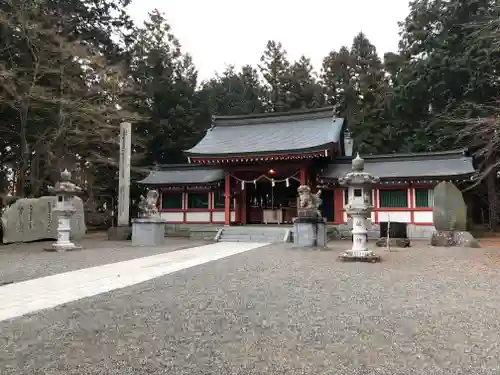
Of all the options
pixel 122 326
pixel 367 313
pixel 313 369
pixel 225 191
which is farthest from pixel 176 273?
pixel 225 191

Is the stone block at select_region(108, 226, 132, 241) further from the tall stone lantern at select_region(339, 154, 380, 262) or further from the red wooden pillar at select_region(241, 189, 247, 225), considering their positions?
the tall stone lantern at select_region(339, 154, 380, 262)

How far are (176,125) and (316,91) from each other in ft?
44.3

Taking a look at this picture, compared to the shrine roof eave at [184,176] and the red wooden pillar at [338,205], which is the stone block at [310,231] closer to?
the red wooden pillar at [338,205]

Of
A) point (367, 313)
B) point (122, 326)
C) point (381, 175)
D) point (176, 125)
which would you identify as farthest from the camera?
point (176, 125)

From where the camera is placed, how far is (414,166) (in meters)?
17.1

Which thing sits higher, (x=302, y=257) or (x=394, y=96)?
(x=394, y=96)

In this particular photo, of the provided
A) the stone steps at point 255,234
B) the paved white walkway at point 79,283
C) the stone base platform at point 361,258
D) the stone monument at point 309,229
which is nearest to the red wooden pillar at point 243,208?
the stone steps at point 255,234

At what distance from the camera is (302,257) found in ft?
31.2

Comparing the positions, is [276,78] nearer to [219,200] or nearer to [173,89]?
[173,89]

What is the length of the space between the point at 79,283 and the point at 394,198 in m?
13.8

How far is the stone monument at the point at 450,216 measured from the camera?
11984mm

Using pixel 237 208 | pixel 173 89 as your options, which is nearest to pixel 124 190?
pixel 237 208

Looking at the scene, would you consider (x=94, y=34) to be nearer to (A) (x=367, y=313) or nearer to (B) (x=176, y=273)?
(B) (x=176, y=273)

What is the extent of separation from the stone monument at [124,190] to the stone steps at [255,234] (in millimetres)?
3848
